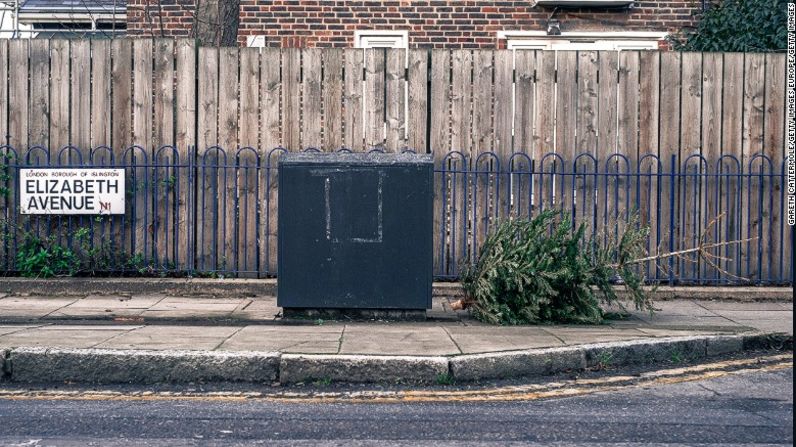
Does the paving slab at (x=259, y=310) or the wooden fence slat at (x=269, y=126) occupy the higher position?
the wooden fence slat at (x=269, y=126)

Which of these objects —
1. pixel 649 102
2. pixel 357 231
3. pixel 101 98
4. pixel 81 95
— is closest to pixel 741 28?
pixel 649 102

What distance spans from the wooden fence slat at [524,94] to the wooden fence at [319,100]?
1cm

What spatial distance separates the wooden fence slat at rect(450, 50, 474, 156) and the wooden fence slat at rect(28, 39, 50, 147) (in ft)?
13.8

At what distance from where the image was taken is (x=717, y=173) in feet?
33.8

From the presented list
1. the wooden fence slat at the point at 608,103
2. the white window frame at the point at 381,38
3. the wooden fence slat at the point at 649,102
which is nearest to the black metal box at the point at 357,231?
the wooden fence slat at the point at 608,103

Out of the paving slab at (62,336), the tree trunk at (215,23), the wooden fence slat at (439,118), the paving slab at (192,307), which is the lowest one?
the paving slab at (62,336)

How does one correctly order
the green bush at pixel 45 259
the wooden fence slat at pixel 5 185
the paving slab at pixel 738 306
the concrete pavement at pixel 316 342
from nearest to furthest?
the concrete pavement at pixel 316 342, the paving slab at pixel 738 306, the green bush at pixel 45 259, the wooden fence slat at pixel 5 185

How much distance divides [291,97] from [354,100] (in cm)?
67

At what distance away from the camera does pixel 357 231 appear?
8.40 m

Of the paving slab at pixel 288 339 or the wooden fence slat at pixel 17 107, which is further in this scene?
the wooden fence slat at pixel 17 107

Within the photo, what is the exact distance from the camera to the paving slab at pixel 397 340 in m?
6.84

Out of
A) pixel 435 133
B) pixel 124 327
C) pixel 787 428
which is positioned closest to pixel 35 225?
pixel 124 327

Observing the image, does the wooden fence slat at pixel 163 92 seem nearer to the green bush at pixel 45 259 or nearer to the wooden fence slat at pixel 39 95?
the wooden fence slat at pixel 39 95

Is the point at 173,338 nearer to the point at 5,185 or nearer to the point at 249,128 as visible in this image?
the point at 249,128
